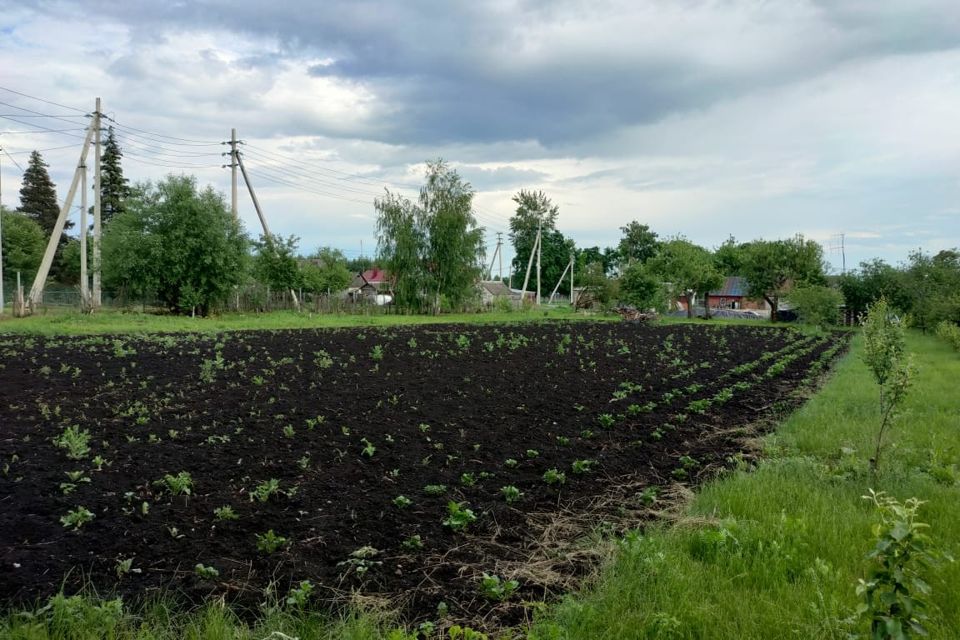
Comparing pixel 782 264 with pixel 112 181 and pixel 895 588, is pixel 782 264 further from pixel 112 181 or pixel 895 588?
pixel 112 181

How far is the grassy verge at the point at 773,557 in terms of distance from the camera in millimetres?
3296

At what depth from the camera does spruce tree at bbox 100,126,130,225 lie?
188ft

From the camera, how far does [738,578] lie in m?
3.87

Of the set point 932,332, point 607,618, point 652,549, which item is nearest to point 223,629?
point 607,618

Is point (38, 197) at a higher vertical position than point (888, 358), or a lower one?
higher

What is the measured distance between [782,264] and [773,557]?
4760 centimetres

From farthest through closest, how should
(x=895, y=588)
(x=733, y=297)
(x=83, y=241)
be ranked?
(x=733, y=297) → (x=83, y=241) → (x=895, y=588)

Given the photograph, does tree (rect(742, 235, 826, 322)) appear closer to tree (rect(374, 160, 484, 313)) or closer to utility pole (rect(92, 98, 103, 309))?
tree (rect(374, 160, 484, 313))

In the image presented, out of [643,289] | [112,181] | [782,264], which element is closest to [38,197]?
[112,181]

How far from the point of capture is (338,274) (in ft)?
148

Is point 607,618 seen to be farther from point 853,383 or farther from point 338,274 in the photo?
point 338,274

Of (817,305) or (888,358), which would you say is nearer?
(888,358)

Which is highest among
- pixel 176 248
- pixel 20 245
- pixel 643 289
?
pixel 20 245

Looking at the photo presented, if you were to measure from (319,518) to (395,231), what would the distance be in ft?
125
